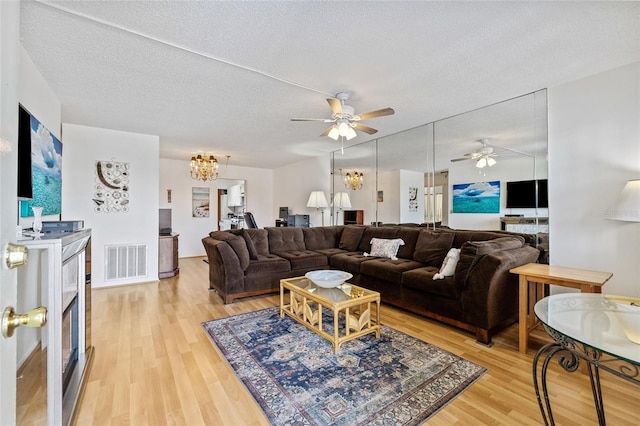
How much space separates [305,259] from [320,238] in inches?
36.5

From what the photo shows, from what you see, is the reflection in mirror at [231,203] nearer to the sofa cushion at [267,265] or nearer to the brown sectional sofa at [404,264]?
the brown sectional sofa at [404,264]

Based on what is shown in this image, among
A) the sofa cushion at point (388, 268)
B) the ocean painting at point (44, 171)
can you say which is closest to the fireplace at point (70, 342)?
the ocean painting at point (44, 171)

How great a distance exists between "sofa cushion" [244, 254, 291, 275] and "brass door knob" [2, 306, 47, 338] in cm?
314

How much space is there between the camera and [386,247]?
4.04 meters

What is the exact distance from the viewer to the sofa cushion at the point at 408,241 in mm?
3984

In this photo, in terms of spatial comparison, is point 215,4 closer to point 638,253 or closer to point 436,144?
point 436,144

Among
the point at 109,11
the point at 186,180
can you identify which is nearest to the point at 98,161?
the point at 186,180

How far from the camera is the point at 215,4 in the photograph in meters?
1.72

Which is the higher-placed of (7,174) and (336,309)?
(7,174)

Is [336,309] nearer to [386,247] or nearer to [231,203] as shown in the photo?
[386,247]

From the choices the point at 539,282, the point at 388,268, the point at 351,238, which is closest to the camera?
the point at 539,282

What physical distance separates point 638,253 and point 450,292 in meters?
1.60

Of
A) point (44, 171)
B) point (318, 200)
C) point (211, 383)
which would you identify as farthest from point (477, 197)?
point (44, 171)

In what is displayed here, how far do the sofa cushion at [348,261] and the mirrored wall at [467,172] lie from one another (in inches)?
42.6
